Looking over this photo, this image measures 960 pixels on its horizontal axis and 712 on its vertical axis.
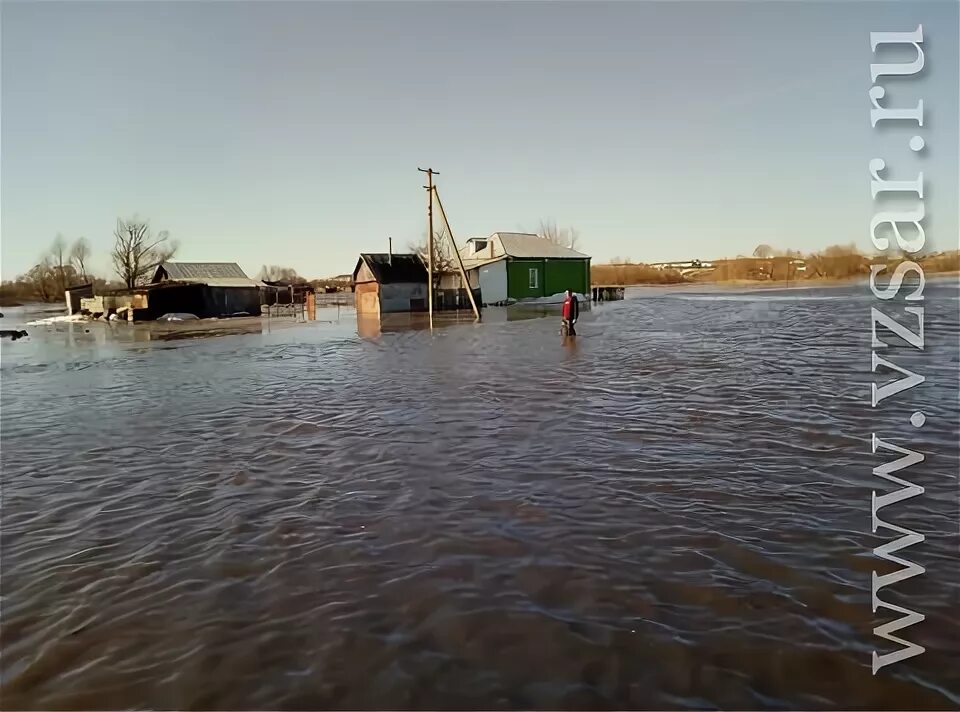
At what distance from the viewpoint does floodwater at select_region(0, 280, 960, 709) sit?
10.3 ft

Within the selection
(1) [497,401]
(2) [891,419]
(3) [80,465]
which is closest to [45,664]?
(3) [80,465]

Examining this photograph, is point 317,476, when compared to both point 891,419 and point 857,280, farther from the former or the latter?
point 857,280

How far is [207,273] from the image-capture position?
49.6 metres

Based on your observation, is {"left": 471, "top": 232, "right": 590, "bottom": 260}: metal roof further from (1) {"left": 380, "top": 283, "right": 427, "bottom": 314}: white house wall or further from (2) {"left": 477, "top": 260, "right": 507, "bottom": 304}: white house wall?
(1) {"left": 380, "top": 283, "right": 427, "bottom": 314}: white house wall

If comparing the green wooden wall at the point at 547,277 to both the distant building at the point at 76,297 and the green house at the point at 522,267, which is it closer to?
the green house at the point at 522,267

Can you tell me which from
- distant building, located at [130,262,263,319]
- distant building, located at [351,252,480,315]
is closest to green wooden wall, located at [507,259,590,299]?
distant building, located at [351,252,480,315]

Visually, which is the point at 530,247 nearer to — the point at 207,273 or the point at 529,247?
the point at 529,247

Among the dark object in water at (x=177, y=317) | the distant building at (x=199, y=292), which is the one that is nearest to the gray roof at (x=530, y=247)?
the distant building at (x=199, y=292)

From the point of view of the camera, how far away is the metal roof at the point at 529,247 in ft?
161

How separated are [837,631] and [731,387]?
8.28 m

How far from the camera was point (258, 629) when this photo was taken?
3.61 metres

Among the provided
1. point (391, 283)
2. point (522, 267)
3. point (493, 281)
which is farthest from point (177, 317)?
point (522, 267)

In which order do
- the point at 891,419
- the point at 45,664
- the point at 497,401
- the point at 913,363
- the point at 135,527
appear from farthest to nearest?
the point at 913,363, the point at 497,401, the point at 891,419, the point at 135,527, the point at 45,664

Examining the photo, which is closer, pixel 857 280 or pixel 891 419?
pixel 891 419
